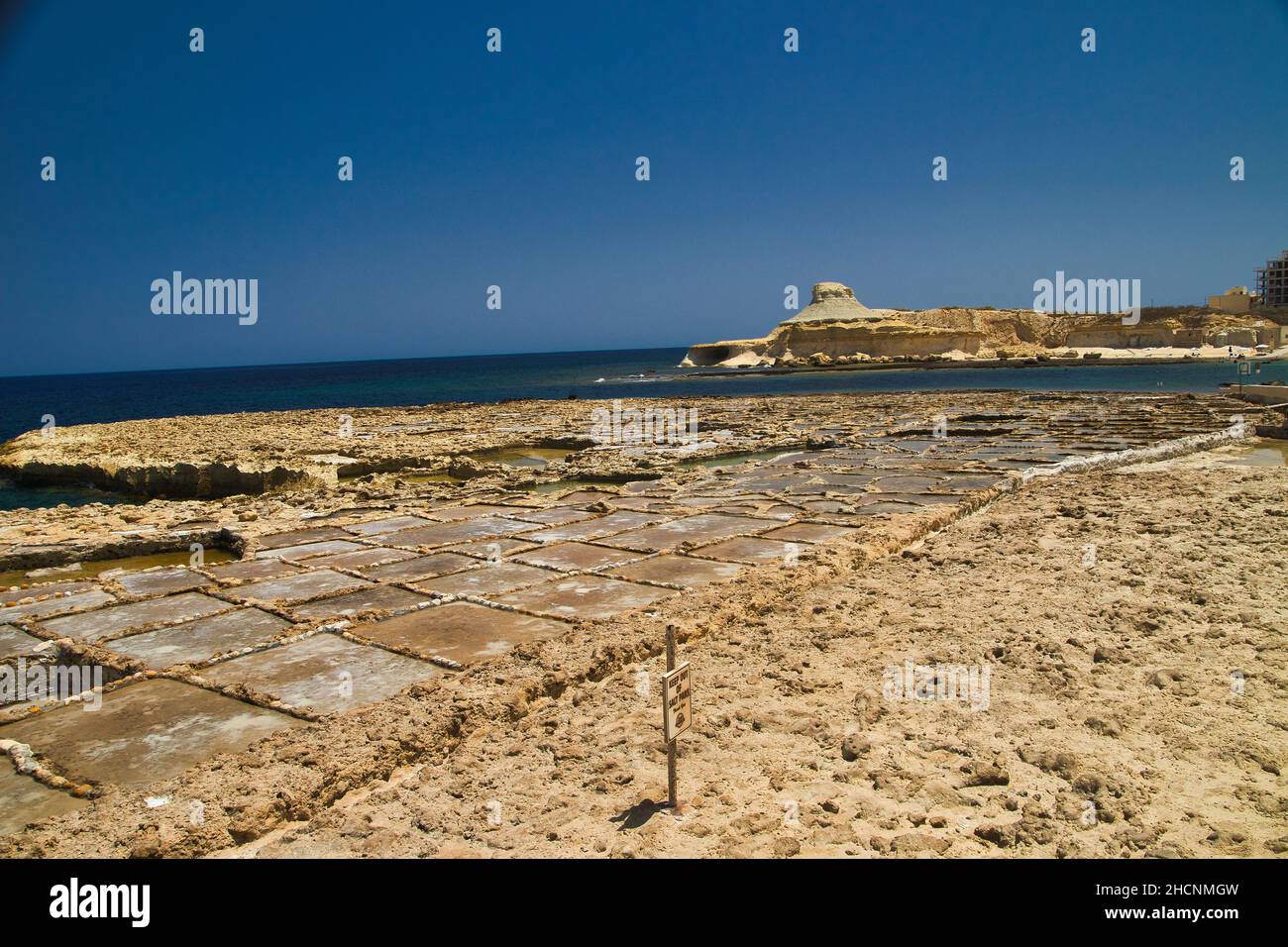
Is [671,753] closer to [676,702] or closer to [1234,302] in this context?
[676,702]

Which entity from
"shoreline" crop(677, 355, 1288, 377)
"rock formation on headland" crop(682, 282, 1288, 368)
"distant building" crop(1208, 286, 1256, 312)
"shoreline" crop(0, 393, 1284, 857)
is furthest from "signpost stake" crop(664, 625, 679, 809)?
"distant building" crop(1208, 286, 1256, 312)

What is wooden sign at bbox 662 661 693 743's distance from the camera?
3.02 m

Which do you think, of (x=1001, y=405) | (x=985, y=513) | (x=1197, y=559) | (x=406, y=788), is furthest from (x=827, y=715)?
(x=1001, y=405)

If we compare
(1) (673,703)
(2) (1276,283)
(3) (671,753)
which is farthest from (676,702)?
(2) (1276,283)

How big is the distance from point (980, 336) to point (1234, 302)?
83.5 ft

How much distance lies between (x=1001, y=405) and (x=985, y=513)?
19.4 m

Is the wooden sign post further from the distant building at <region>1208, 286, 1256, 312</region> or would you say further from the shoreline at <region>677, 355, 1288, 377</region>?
the distant building at <region>1208, 286, 1256, 312</region>

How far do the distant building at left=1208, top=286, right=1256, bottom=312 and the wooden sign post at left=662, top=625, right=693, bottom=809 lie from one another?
89143 mm

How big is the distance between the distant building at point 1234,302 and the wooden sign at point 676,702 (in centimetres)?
8913

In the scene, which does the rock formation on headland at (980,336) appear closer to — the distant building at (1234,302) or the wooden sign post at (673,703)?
the distant building at (1234,302)

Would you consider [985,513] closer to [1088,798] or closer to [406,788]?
[1088,798]

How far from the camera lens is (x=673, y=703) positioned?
10.1 feet
